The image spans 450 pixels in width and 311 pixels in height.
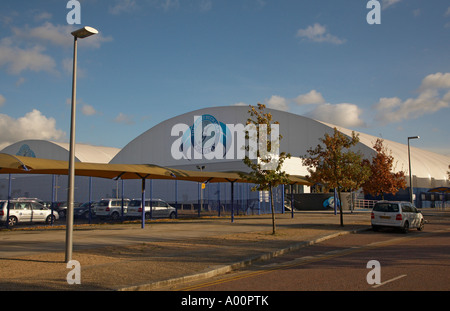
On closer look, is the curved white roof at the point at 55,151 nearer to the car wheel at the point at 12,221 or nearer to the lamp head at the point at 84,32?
the car wheel at the point at 12,221

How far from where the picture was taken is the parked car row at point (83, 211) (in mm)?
24078

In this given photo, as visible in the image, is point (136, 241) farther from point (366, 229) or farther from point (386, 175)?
point (386, 175)

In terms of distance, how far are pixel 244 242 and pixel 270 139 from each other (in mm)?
5552

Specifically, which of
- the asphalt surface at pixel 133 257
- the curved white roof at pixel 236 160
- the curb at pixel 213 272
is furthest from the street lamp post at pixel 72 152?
the curved white roof at pixel 236 160

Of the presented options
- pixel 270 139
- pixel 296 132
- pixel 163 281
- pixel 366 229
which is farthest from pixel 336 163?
pixel 296 132

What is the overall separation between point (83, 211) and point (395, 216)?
2317cm

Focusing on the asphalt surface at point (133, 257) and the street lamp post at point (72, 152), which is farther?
the street lamp post at point (72, 152)

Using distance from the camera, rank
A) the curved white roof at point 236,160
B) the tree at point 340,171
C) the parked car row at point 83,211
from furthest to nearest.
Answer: the curved white roof at point 236,160, the parked car row at point 83,211, the tree at point 340,171

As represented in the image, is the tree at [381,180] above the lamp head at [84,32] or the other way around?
the other way around

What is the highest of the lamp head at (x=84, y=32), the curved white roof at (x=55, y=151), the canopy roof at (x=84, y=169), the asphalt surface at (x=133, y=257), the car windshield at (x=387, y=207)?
the curved white roof at (x=55, y=151)

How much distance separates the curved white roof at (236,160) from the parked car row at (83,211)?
18782 millimetres

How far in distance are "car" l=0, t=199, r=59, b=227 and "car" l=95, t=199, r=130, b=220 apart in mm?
5313

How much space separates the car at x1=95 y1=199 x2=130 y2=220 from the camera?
103 feet

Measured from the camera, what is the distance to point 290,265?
11133 mm
